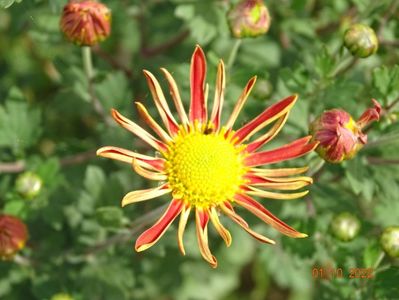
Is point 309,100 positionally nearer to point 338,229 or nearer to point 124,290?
point 338,229

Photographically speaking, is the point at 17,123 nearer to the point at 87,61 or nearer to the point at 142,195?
the point at 87,61

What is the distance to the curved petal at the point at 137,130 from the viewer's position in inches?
89.1

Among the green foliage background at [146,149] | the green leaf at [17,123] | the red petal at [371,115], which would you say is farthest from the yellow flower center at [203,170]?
the green leaf at [17,123]

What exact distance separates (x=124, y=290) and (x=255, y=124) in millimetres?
1181

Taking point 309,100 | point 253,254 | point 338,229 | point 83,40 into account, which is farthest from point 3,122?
point 253,254

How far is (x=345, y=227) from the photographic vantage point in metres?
2.85

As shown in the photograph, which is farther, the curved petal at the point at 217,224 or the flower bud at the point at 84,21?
the flower bud at the point at 84,21

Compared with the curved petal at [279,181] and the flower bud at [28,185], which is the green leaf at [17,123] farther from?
the curved petal at [279,181]

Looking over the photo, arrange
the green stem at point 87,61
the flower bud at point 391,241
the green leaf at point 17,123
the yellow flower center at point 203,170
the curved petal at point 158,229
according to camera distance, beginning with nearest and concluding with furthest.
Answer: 1. the curved petal at point 158,229
2. the yellow flower center at point 203,170
3. the flower bud at point 391,241
4. the green stem at point 87,61
5. the green leaf at point 17,123

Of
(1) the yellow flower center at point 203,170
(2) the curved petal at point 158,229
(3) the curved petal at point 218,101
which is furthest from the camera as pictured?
(3) the curved petal at point 218,101

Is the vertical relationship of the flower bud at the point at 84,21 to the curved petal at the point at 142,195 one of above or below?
above

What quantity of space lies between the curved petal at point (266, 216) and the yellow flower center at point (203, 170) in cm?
5

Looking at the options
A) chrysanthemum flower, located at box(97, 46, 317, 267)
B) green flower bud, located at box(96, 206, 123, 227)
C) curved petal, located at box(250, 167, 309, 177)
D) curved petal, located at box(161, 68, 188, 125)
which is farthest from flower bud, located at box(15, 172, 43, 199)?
curved petal, located at box(250, 167, 309, 177)

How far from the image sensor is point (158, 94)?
8.00 feet
